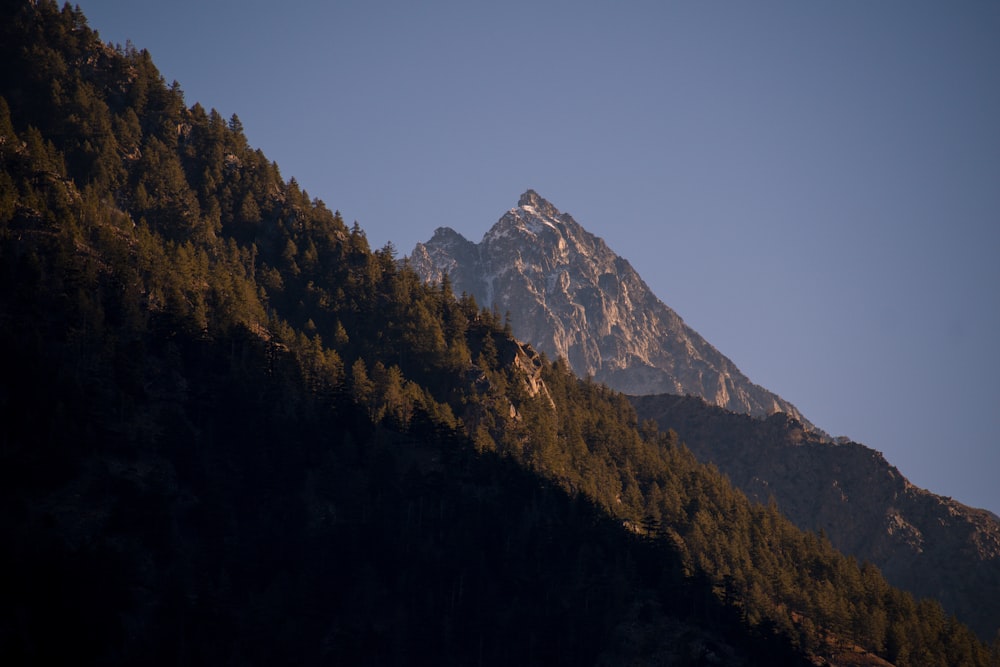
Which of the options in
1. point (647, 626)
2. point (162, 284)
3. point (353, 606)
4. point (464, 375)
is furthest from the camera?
point (464, 375)

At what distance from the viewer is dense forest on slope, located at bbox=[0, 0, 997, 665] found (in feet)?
375

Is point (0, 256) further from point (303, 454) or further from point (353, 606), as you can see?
point (353, 606)

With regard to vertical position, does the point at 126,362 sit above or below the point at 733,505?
below

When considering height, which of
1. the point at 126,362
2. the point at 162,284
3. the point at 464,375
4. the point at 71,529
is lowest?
the point at 71,529

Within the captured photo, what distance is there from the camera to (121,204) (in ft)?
569

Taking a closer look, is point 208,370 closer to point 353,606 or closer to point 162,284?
point 162,284

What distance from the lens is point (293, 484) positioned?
136875 millimetres

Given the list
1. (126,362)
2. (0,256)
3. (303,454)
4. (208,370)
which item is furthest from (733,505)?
(0,256)

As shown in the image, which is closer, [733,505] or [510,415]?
[510,415]

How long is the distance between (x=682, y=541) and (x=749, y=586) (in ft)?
44.1

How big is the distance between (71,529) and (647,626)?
73375 mm

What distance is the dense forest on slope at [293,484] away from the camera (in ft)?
375

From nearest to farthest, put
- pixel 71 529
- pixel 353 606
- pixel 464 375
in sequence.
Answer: pixel 71 529 < pixel 353 606 < pixel 464 375

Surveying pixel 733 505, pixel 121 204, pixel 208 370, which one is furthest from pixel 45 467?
pixel 733 505
